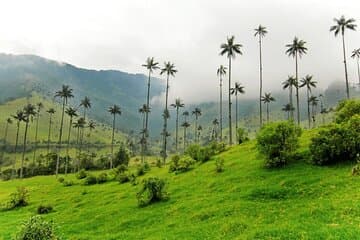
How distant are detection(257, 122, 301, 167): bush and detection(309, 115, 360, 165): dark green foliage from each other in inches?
128

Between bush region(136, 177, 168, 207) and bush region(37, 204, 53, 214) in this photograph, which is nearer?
bush region(136, 177, 168, 207)

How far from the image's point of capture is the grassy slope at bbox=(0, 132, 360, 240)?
101 ft

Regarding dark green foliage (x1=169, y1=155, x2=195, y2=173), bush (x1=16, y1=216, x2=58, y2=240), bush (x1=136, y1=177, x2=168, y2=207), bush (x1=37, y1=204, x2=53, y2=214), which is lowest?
bush (x1=37, y1=204, x2=53, y2=214)

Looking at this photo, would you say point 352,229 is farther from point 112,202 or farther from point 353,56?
point 353,56

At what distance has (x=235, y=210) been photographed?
127ft

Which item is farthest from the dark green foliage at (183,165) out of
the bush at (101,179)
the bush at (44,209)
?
the bush at (44,209)

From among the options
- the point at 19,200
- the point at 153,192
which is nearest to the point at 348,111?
the point at 153,192

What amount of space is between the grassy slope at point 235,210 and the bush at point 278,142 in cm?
163

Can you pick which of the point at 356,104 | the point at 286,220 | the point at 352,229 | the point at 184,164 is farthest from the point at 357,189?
the point at 184,164

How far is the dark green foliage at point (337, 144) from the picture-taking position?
4856 centimetres

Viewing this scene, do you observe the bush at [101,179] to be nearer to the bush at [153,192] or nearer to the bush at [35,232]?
the bush at [153,192]

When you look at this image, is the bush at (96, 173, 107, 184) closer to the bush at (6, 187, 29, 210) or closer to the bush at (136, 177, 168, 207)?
the bush at (6, 187, 29, 210)

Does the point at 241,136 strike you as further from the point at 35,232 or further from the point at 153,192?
the point at 35,232

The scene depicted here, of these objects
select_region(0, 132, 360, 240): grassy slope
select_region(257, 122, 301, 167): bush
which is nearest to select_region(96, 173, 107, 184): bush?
select_region(0, 132, 360, 240): grassy slope
